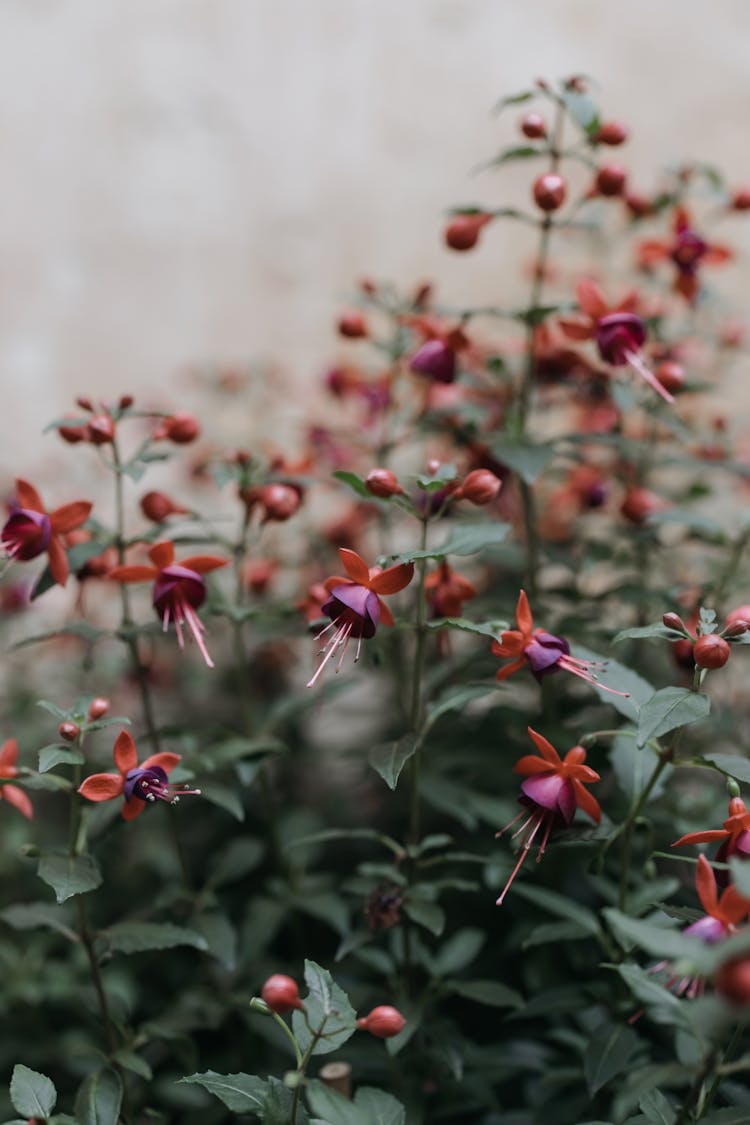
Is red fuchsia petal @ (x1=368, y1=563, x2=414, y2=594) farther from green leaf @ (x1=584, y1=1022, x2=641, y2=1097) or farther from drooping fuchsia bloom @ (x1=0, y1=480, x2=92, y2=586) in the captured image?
green leaf @ (x1=584, y1=1022, x2=641, y2=1097)

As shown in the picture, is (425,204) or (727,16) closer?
(727,16)

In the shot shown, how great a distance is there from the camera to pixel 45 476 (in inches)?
57.3

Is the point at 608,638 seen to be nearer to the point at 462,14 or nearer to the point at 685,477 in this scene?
the point at 685,477

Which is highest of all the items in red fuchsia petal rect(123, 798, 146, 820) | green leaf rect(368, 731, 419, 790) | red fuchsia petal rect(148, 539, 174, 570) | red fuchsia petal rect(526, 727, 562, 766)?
red fuchsia petal rect(148, 539, 174, 570)

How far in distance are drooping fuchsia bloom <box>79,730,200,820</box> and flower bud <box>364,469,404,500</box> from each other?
237 mm

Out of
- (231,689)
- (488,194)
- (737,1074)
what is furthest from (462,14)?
(737,1074)

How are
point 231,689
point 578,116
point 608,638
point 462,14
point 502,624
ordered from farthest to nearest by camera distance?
point 462,14
point 231,689
point 608,638
point 578,116
point 502,624

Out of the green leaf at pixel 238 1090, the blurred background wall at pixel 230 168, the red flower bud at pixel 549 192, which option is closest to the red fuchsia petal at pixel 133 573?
the green leaf at pixel 238 1090

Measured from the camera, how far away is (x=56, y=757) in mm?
662

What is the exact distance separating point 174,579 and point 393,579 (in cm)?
19

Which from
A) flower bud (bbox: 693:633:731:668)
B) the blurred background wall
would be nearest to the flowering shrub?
flower bud (bbox: 693:633:731:668)

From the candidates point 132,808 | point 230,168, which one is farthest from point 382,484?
point 230,168

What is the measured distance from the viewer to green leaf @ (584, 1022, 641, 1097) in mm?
709

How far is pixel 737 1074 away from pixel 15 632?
3.94ft
